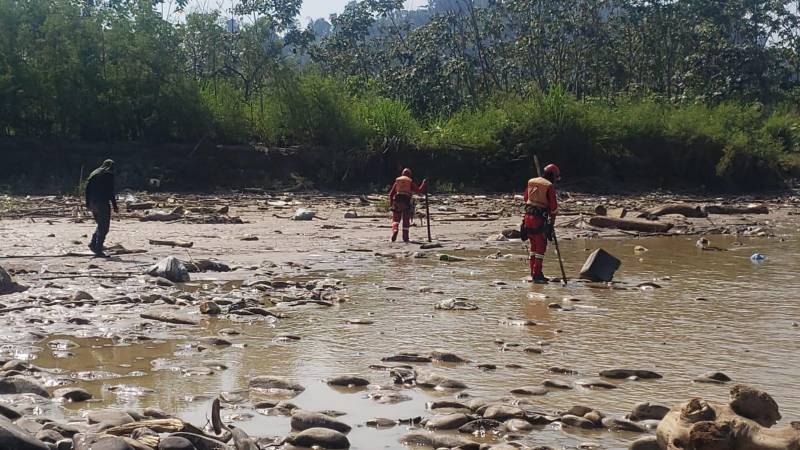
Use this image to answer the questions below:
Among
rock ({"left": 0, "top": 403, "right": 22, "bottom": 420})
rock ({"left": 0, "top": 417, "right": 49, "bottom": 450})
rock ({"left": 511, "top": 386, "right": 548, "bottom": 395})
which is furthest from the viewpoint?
rock ({"left": 511, "top": 386, "right": 548, "bottom": 395})

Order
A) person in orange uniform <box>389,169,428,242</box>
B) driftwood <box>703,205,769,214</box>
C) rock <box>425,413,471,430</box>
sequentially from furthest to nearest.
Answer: driftwood <box>703,205,769,214</box> → person in orange uniform <box>389,169,428,242</box> → rock <box>425,413,471,430</box>

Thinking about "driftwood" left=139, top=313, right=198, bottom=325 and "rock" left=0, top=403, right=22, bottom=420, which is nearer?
"rock" left=0, top=403, right=22, bottom=420

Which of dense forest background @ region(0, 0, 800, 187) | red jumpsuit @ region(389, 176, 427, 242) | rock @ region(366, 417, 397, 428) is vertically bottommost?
rock @ region(366, 417, 397, 428)

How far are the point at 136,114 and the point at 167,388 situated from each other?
23897 mm

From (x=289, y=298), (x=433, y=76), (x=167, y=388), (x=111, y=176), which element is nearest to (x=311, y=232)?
(x=111, y=176)

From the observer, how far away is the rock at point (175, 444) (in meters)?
4.85

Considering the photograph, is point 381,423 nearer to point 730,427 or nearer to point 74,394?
point 74,394

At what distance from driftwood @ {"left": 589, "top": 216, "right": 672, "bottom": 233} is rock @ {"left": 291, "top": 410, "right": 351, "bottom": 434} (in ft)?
50.0

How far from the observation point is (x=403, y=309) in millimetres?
10766

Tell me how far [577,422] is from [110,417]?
294cm

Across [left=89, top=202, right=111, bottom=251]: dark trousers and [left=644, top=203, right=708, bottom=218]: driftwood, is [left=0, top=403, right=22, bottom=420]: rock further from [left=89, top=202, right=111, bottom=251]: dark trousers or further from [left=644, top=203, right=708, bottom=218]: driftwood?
[left=644, top=203, right=708, bottom=218]: driftwood

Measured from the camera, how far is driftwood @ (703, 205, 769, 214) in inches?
977

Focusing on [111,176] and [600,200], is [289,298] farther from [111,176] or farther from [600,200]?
[600,200]

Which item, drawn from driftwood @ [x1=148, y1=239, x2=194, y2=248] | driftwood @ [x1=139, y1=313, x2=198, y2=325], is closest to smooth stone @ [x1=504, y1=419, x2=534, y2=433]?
driftwood @ [x1=139, y1=313, x2=198, y2=325]
